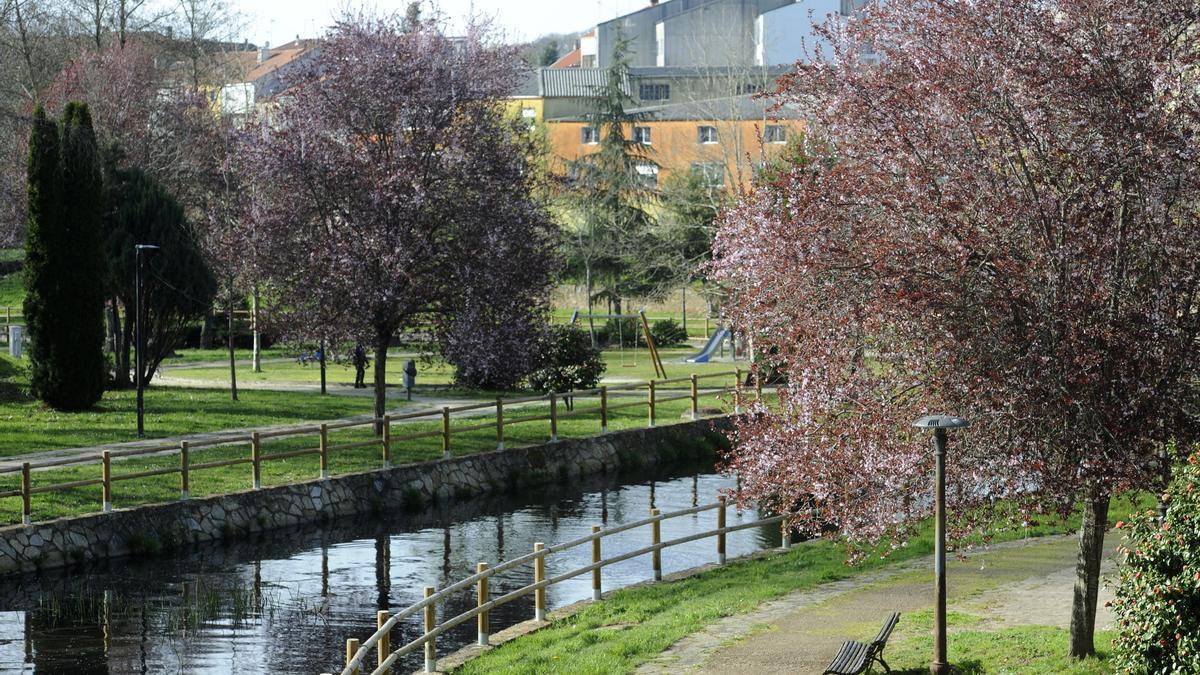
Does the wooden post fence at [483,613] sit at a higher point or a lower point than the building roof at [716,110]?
lower

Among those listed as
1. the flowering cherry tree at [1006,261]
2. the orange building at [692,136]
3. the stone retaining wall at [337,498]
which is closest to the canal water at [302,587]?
the stone retaining wall at [337,498]

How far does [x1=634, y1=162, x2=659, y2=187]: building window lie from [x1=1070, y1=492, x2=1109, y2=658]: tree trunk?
1878 inches

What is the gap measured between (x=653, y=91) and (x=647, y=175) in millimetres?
25083

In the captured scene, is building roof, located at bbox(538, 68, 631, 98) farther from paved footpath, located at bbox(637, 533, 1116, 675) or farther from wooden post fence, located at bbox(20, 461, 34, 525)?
paved footpath, located at bbox(637, 533, 1116, 675)

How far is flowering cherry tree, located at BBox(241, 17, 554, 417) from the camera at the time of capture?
26.2m

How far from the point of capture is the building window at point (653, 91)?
8744 cm

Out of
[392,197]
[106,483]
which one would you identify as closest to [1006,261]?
[106,483]

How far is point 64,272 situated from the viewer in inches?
1210

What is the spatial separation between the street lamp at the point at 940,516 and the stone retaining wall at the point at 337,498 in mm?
6317

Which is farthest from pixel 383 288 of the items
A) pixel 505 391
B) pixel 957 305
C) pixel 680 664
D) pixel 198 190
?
pixel 198 190

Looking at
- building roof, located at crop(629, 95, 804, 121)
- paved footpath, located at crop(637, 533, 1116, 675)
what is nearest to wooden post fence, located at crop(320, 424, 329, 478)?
paved footpath, located at crop(637, 533, 1116, 675)

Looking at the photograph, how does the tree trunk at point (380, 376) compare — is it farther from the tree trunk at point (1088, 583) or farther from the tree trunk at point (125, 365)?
the tree trunk at point (1088, 583)

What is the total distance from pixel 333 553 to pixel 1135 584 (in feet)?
43.2

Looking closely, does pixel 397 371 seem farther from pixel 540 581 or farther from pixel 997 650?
pixel 997 650
